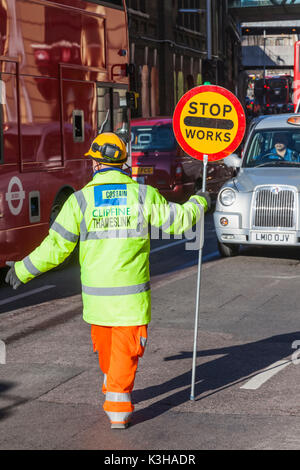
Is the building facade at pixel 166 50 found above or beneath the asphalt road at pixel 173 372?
above

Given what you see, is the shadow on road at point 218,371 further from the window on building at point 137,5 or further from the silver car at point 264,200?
the window on building at point 137,5

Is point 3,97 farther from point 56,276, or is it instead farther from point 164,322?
point 164,322

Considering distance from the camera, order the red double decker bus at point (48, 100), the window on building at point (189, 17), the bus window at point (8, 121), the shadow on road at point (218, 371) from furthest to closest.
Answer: the window on building at point (189, 17)
the red double decker bus at point (48, 100)
the bus window at point (8, 121)
the shadow on road at point (218, 371)

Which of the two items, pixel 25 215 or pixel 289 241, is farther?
pixel 289 241

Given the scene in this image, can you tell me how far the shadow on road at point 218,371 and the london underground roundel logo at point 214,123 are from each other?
1.61m

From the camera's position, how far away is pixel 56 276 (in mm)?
12273

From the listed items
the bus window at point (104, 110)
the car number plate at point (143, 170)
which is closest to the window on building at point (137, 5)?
the car number plate at point (143, 170)

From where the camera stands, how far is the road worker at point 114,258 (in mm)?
5672

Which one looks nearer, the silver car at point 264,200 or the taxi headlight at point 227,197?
the silver car at point 264,200

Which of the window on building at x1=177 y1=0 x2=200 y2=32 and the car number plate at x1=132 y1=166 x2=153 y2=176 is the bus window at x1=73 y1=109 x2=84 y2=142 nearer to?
the car number plate at x1=132 y1=166 x2=153 y2=176

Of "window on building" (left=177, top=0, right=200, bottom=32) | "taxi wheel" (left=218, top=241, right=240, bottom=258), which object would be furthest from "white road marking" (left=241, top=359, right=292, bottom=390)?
"window on building" (left=177, top=0, right=200, bottom=32)

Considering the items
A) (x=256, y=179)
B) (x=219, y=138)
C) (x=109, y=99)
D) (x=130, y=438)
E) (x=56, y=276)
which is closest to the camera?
(x=130, y=438)

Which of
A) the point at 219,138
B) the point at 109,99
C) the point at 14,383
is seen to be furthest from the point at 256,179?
the point at 14,383

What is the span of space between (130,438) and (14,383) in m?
1.61
